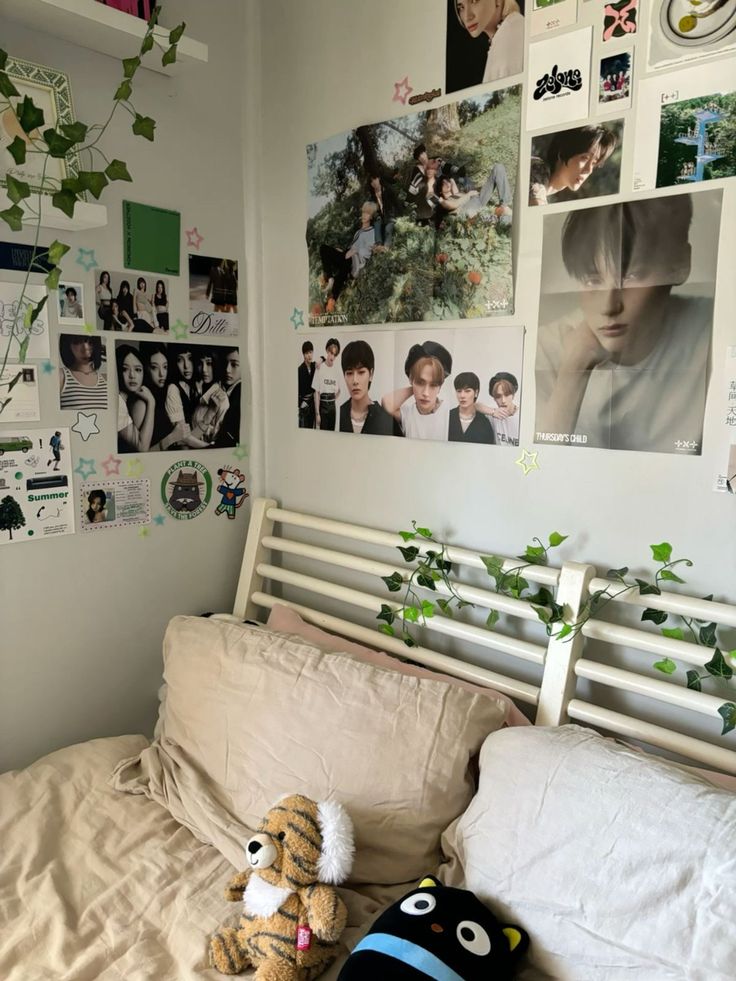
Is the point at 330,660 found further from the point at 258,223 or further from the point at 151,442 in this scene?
the point at 258,223

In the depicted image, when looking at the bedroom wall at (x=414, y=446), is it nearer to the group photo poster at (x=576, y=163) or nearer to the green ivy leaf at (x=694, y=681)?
the group photo poster at (x=576, y=163)

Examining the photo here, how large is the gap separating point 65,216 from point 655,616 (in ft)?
4.40

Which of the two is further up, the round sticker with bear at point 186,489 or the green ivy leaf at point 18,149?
the green ivy leaf at point 18,149

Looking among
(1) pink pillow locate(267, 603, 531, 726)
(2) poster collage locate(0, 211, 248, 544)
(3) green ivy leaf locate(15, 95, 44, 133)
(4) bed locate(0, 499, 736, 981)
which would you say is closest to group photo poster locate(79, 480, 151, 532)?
(2) poster collage locate(0, 211, 248, 544)

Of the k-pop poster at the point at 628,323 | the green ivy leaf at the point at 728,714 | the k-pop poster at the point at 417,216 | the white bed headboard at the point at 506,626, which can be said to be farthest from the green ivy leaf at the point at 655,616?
the k-pop poster at the point at 417,216

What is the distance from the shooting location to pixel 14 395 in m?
1.49

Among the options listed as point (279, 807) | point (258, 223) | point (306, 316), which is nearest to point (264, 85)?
point (258, 223)

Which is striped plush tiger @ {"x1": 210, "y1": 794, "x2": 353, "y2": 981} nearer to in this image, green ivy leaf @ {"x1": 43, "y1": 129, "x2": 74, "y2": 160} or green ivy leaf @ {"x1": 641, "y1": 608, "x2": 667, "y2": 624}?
green ivy leaf @ {"x1": 641, "y1": 608, "x2": 667, "y2": 624}

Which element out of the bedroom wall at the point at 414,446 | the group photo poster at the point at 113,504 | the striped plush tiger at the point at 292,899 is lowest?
the striped plush tiger at the point at 292,899

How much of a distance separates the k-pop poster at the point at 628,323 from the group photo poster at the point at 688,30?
21 centimetres

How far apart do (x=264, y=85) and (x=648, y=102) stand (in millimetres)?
1056

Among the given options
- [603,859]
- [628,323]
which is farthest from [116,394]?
[603,859]

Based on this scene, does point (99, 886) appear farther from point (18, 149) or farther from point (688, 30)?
point (688, 30)

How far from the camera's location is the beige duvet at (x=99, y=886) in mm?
1077
